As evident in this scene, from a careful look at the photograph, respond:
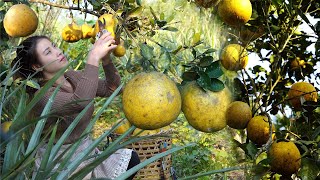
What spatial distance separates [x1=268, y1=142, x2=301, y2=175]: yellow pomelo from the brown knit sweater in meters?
0.52

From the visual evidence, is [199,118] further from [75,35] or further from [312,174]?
[75,35]

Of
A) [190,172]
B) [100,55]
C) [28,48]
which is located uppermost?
[100,55]

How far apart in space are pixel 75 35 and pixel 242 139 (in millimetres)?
812

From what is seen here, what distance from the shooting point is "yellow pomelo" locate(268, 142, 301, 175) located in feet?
4.20

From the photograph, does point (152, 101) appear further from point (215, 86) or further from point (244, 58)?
point (244, 58)

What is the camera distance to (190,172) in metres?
3.13

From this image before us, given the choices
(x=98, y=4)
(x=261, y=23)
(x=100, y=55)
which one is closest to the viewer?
(x=98, y=4)

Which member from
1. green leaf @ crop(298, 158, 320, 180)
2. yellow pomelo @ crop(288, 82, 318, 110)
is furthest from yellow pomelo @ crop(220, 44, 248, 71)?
green leaf @ crop(298, 158, 320, 180)

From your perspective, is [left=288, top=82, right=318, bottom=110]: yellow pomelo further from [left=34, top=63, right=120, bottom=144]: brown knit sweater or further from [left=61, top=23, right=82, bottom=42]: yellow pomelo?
[left=61, top=23, right=82, bottom=42]: yellow pomelo

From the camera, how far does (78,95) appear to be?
146cm

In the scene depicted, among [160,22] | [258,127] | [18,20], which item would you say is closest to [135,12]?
[160,22]

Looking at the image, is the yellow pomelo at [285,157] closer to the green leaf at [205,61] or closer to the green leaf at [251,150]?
the green leaf at [251,150]

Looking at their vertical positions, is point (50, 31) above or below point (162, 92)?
below

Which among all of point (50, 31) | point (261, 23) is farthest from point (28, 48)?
point (50, 31)
